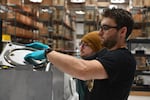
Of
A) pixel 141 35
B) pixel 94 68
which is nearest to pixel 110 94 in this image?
pixel 94 68

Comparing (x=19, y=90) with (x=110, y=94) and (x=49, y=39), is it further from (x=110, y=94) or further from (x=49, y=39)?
(x=49, y=39)

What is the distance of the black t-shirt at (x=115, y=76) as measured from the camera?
1.63 metres

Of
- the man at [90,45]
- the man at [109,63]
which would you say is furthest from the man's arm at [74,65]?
the man at [90,45]

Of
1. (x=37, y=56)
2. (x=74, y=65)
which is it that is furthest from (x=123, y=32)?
(x=37, y=56)

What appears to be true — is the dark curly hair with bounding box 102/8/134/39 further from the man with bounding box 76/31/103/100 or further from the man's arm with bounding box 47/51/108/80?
the man with bounding box 76/31/103/100

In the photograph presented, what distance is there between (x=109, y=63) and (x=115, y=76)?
3.5 inches

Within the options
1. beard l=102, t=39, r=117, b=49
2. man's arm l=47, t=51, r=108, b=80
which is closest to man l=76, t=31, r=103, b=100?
beard l=102, t=39, r=117, b=49

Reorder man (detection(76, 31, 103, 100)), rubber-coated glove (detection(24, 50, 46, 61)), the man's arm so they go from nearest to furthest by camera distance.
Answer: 1. the man's arm
2. rubber-coated glove (detection(24, 50, 46, 61))
3. man (detection(76, 31, 103, 100))

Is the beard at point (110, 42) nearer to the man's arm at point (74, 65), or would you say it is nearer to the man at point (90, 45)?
the man's arm at point (74, 65)

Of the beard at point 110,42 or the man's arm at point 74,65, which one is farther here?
the beard at point 110,42

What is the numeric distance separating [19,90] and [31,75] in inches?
4.3

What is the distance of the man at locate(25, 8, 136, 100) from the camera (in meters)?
1.55

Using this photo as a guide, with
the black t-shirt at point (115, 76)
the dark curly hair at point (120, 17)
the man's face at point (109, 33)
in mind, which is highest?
the dark curly hair at point (120, 17)

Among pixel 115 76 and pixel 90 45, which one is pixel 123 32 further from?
pixel 90 45
